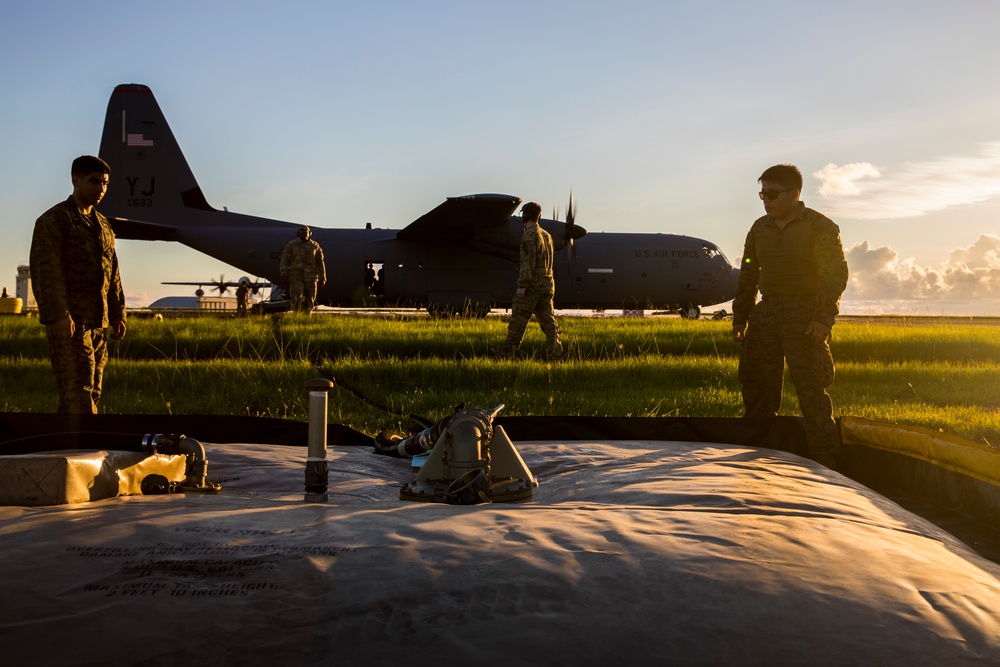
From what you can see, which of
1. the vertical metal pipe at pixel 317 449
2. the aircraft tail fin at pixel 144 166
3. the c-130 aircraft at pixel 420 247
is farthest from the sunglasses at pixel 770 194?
the aircraft tail fin at pixel 144 166

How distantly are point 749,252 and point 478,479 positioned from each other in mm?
3259

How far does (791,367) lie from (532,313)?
5138mm

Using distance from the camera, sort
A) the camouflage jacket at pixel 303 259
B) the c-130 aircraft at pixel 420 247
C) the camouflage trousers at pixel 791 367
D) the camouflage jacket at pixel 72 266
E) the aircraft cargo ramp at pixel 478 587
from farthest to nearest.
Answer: the c-130 aircraft at pixel 420 247, the camouflage jacket at pixel 303 259, the camouflage jacket at pixel 72 266, the camouflage trousers at pixel 791 367, the aircraft cargo ramp at pixel 478 587

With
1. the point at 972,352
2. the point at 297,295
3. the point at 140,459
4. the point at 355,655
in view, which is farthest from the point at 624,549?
the point at 297,295

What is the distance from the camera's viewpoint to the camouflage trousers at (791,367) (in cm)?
432

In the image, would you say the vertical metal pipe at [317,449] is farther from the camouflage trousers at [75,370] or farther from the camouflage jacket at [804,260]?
the camouflage jacket at [804,260]

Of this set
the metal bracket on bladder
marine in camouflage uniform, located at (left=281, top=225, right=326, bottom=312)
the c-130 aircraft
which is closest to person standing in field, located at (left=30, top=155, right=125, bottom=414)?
the metal bracket on bladder

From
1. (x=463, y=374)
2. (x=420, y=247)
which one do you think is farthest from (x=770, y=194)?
(x=420, y=247)

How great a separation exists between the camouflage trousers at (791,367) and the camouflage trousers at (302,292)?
11683 mm

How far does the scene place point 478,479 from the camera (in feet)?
8.68

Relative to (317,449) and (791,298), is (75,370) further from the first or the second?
(791,298)

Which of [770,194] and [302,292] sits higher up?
[770,194]

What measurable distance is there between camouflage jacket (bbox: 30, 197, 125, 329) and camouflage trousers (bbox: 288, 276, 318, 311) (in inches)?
402

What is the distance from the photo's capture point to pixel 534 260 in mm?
9469
